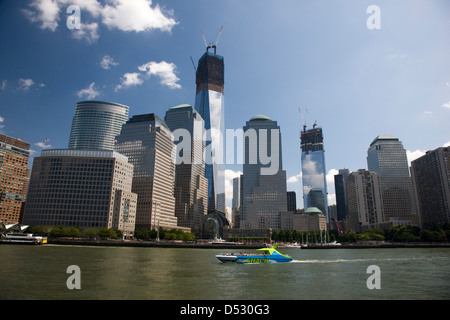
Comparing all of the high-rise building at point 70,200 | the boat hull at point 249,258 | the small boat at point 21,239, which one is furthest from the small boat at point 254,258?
the high-rise building at point 70,200

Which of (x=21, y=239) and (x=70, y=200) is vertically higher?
(x=70, y=200)

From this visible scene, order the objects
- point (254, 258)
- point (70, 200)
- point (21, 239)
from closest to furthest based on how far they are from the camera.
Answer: point (254, 258)
point (21, 239)
point (70, 200)

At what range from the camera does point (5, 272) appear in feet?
147

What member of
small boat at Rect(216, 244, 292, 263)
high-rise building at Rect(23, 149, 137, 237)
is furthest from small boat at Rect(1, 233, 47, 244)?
small boat at Rect(216, 244, 292, 263)

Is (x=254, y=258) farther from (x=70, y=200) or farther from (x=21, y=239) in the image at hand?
(x=70, y=200)

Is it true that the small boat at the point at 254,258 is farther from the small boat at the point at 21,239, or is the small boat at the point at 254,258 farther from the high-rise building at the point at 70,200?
the high-rise building at the point at 70,200

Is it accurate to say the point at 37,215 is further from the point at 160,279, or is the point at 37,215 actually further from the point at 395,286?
the point at 395,286

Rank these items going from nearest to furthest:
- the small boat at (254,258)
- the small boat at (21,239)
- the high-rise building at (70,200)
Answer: the small boat at (254,258)
the small boat at (21,239)
the high-rise building at (70,200)

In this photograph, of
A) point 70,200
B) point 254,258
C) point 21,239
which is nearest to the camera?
point 254,258

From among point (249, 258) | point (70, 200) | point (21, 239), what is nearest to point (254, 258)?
point (249, 258)

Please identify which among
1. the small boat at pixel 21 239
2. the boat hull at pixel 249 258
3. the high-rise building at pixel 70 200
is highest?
the high-rise building at pixel 70 200
